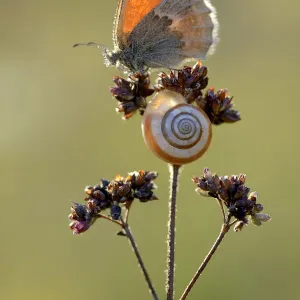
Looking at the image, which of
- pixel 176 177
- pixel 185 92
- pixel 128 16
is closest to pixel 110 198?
pixel 176 177

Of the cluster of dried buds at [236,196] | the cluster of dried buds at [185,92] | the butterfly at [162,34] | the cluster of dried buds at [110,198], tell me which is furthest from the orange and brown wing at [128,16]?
the cluster of dried buds at [236,196]

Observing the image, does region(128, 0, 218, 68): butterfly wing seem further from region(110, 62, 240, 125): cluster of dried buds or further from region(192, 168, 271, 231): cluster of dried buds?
region(192, 168, 271, 231): cluster of dried buds

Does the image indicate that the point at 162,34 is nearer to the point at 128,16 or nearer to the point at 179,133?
the point at 128,16

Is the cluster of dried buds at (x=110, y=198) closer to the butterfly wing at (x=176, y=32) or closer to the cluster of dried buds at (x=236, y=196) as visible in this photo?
the cluster of dried buds at (x=236, y=196)

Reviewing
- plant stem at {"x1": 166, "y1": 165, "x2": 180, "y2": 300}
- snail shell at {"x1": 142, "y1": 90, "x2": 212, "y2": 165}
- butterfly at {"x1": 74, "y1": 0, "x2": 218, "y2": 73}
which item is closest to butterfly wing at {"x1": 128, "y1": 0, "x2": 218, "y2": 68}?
butterfly at {"x1": 74, "y1": 0, "x2": 218, "y2": 73}

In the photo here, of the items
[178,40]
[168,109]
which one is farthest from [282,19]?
[168,109]

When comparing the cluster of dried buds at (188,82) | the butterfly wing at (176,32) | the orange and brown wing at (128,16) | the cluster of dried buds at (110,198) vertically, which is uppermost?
the orange and brown wing at (128,16)

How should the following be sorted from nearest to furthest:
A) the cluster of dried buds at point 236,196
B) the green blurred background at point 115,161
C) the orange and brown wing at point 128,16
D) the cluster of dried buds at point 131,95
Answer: the cluster of dried buds at point 236,196 < the cluster of dried buds at point 131,95 < the orange and brown wing at point 128,16 < the green blurred background at point 115,161
